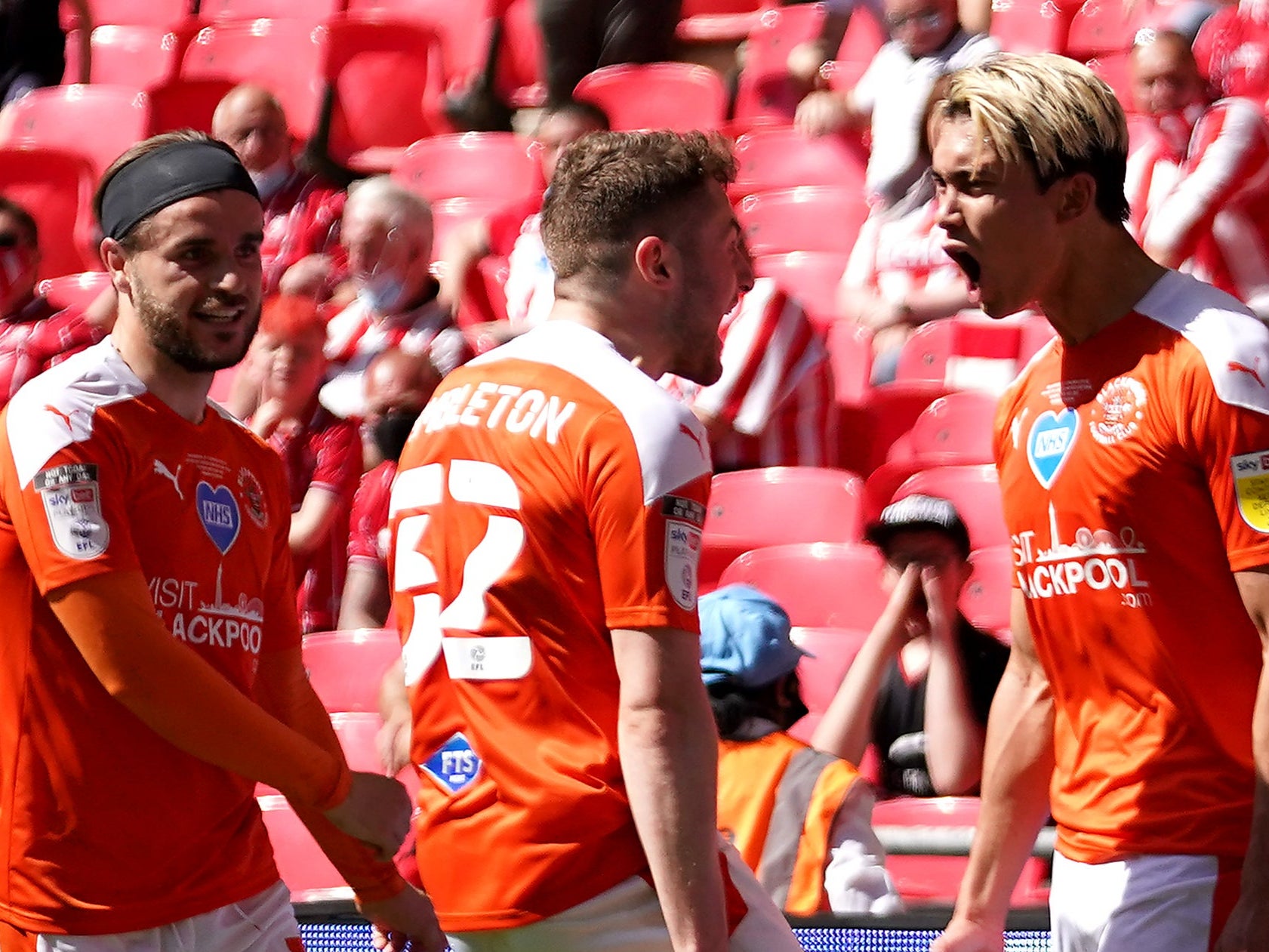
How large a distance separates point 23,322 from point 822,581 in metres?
3.38

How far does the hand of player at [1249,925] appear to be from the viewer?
2.31m

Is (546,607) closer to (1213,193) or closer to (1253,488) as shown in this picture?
(1253,488)

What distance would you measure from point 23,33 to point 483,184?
2950mm

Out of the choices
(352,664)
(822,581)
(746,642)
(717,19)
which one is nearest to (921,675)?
(746,642)

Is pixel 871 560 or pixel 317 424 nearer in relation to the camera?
pixel 871 560

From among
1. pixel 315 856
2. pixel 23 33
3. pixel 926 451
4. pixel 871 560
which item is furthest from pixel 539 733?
pixel 23 33

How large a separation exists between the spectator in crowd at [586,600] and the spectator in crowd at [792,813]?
3.15 ft

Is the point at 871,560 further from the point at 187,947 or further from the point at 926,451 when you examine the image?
the point at 187,947

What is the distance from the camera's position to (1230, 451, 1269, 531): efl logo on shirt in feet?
7.64

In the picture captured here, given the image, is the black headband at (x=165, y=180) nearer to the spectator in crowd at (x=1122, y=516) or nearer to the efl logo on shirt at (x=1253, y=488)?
the spectator in crowd at (x=1122, y=516)

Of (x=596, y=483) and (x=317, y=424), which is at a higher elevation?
(x=596, y=483)

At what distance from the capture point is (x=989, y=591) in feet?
16.9

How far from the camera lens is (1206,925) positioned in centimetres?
246

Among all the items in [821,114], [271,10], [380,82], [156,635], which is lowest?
[380,82]
